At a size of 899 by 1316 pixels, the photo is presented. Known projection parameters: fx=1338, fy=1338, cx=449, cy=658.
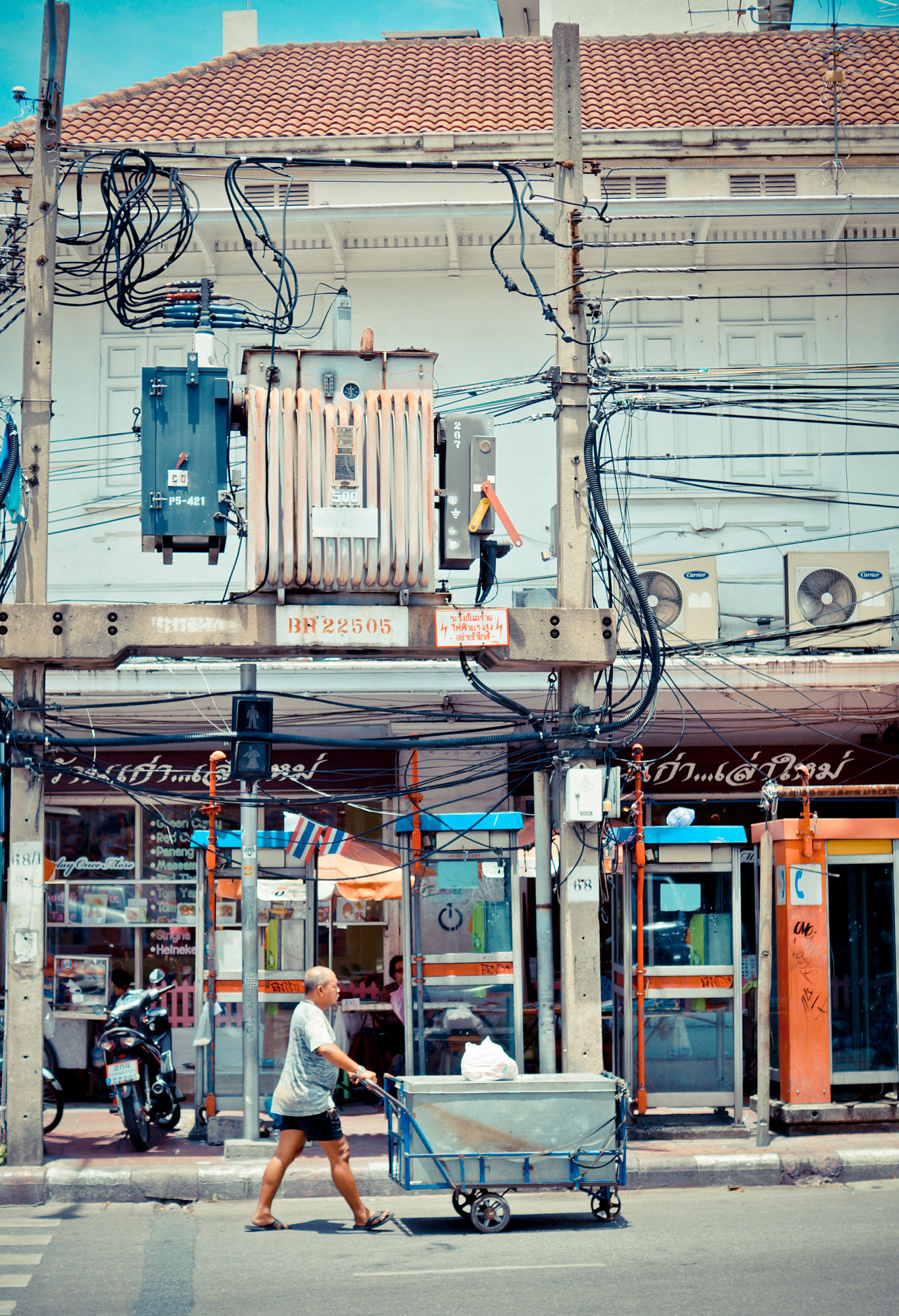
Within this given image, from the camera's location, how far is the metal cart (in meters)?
8.80

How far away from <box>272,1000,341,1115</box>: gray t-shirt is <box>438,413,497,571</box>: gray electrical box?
3695 millimetres

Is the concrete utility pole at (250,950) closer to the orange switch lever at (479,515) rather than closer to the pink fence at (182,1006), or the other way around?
the orange switch lever at (479,515)

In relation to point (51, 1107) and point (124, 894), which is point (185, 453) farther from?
point (124, 894)

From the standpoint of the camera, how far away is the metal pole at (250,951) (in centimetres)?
1091

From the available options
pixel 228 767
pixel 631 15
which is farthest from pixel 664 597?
pixel 631 15

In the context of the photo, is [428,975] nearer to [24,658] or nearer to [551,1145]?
[551,1145]

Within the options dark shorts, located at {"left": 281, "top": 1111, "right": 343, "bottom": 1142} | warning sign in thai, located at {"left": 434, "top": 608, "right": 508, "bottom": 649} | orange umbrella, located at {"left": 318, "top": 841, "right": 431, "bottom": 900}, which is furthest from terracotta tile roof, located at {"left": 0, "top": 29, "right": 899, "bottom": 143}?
dark shorts, located at {"left": 281, "top": 1111, "right": 343, "bottom": 1142}

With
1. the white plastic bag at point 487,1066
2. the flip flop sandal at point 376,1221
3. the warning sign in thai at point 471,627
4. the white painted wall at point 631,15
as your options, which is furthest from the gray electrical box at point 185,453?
the white painted wall at point 631,15

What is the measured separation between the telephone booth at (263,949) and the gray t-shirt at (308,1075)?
10.5ft

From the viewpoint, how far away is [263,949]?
12.4 m

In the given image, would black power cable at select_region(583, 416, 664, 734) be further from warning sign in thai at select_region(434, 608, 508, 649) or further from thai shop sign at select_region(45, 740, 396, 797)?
thai shop sign at select_region(45, 740, 396, 797)

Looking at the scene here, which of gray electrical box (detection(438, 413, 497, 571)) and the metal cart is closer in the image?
the metal cart

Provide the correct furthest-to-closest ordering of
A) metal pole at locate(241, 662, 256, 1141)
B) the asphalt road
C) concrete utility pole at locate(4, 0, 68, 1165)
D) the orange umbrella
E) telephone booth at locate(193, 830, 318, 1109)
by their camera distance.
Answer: the orange umbrella < telephone booth at locate(193, 830, 318, 1109) < metal pole at locate(241, 662, 256, 1141) < concrete utility pole at locate(4, 0, 68, 1165) < the asphalt road

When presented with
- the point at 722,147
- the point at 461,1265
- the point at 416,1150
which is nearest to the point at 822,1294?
the point at 461,1265
